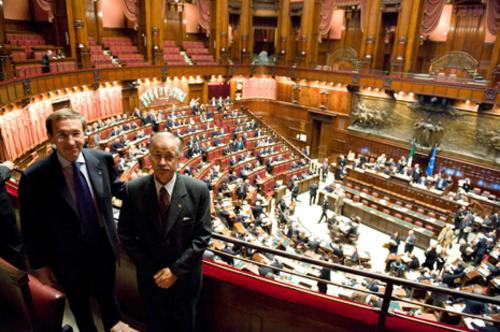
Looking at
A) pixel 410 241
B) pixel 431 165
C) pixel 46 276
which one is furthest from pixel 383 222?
pixel 46 276

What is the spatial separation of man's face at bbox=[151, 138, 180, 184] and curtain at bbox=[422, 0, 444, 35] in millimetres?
18439

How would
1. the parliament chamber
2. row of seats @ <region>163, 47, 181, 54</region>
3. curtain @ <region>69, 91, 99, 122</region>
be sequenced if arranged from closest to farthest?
the parliament chamber
curtain @ <region>69, 91, 99, 122</region>
row of seats @ <region>163, 47, 181, 54</region>

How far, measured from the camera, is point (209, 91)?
21.2 meters

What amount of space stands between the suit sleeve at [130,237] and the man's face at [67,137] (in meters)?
0.41

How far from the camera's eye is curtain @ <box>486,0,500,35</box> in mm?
14125

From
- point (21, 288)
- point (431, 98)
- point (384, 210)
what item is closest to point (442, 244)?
point (384, 210)

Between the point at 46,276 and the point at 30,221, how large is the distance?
380 millimetres

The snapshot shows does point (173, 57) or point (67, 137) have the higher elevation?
point (173, 57)

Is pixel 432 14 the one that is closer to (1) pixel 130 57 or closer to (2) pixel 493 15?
(2) pixel 493 15

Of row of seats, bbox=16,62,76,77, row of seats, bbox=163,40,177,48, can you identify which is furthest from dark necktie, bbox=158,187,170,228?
row of seats, bbox=163,40,177,48

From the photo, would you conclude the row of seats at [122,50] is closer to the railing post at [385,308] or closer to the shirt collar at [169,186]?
the shirt collar at [169,186]

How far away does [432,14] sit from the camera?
52.9 feet

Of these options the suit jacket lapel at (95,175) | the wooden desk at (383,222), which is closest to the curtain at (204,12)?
the wooden desk at (383,222)

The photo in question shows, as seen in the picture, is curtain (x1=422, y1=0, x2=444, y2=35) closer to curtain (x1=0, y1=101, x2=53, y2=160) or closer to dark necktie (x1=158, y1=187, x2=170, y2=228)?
curtain (x1=0, y1=101, x2=53, y2=160)
